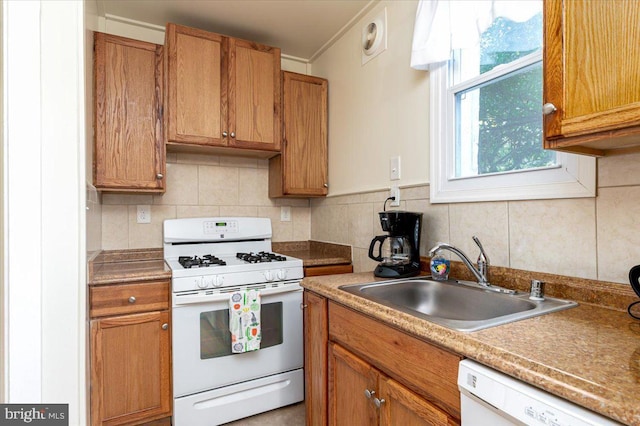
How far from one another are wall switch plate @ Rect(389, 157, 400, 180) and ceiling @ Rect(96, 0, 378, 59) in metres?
1.02

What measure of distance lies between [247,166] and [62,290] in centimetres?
184

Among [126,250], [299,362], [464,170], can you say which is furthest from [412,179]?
[126,250]

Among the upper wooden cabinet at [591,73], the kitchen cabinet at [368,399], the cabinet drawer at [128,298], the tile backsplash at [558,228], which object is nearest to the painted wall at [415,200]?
the tile backsplash at [558,228]

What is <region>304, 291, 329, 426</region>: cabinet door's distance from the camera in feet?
4.62

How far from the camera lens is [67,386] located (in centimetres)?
101

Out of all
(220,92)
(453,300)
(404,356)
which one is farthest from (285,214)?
(404,356)

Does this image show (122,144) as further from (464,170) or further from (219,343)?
(464,170)

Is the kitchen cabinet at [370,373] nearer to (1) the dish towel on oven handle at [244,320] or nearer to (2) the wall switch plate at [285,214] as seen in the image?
(1) the dish towel on oven handle at [244,320]

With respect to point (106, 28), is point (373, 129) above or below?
below

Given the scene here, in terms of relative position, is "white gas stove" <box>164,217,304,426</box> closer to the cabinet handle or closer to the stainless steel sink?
the stainless steel sink

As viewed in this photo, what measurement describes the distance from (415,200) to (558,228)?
71 centimetres

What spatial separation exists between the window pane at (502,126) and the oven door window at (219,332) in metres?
1.36

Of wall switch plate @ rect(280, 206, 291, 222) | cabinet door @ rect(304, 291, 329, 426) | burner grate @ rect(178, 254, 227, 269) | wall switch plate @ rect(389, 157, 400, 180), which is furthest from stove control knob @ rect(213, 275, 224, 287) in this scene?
wall switch plate @ rect(389, 157, 400, 180)

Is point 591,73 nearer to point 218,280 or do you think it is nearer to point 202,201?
point 218,280
